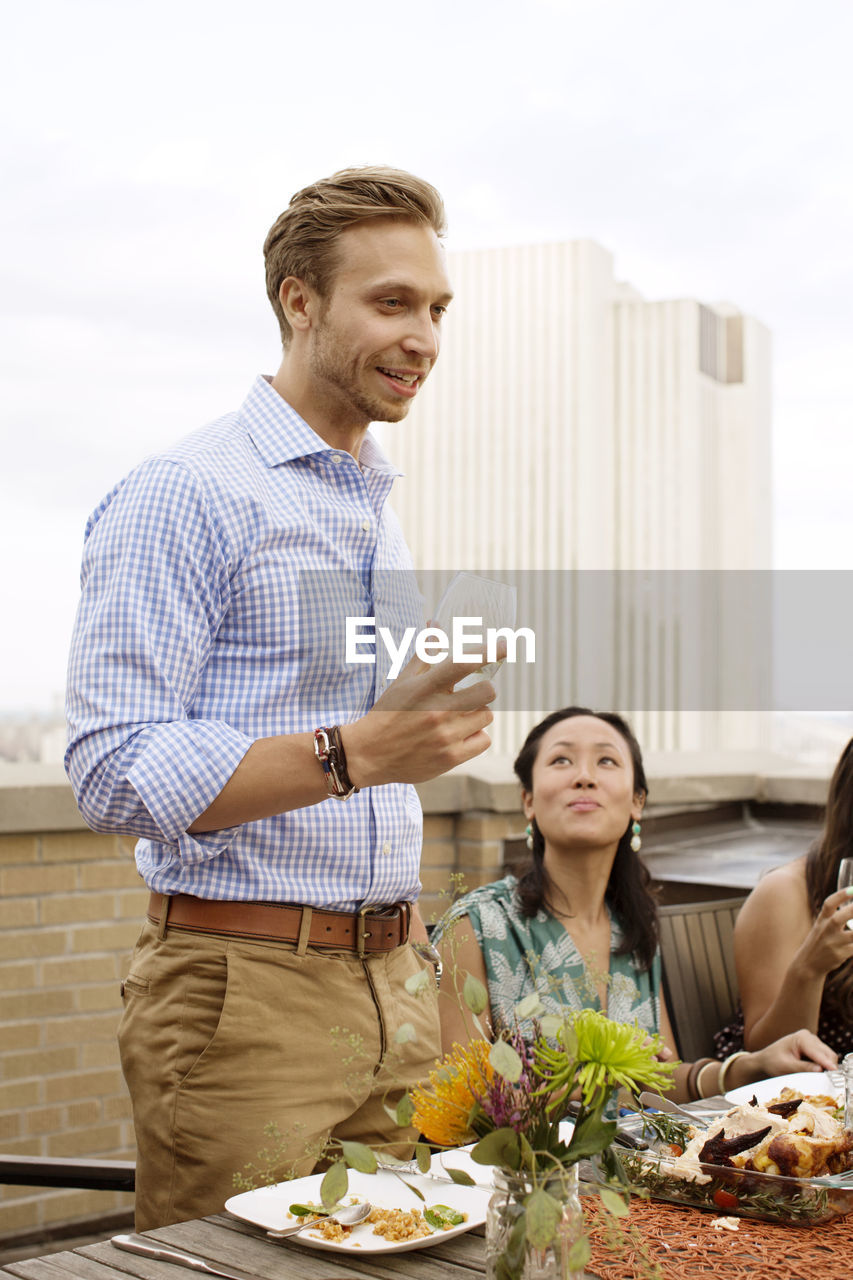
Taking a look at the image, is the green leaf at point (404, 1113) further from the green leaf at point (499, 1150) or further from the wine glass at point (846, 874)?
the wine glass at point (846, 874)

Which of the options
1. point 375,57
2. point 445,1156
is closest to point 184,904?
point 445,1156

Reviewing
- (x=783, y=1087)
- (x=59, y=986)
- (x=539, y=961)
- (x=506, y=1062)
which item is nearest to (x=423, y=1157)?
(x=506, y=1062)

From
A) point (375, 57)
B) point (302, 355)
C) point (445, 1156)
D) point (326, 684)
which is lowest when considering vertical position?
point (445, 1156)

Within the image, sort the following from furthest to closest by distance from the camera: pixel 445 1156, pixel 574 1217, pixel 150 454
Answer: pixel 150 454
pixel 445 1156
pixel 574 1217

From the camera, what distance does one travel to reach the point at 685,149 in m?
98.5

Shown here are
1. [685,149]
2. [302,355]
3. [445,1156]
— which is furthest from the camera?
[685,149]

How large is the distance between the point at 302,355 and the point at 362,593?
1.14 feet

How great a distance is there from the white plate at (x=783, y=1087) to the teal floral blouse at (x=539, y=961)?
583mm

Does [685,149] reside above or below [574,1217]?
above

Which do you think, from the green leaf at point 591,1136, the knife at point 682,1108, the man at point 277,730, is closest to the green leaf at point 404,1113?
the green leaf at point 591,1136

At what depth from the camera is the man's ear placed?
1.71m

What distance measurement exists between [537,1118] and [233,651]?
30.6 inches

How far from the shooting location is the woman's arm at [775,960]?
2.44 meters

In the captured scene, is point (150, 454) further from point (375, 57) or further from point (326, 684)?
point (375, 57)
